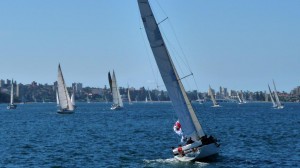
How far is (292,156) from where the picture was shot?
49.2 m

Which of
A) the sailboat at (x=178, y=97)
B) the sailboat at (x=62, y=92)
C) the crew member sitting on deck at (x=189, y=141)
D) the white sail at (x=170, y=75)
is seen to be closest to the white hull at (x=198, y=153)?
the sailboat at (x=178, y=97)

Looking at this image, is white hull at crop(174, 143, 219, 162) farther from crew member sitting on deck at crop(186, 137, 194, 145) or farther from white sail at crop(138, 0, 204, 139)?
white sail at crop(138, 0, 204, 139)

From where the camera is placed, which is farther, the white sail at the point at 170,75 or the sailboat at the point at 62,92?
the sailboat at the point at 62,92

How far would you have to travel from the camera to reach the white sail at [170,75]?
43.6 metres

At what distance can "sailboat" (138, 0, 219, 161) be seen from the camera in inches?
1714

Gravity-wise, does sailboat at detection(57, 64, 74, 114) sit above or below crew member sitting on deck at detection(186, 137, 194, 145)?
above

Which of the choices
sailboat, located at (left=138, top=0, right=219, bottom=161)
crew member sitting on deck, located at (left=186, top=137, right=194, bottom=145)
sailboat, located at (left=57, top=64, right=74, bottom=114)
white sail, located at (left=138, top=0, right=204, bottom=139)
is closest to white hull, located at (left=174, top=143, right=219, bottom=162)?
sailboat, located at (left=138, top=0, right=219, bottom=161)

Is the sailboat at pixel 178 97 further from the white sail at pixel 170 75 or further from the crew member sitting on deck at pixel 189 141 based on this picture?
the crew member sitting on deck at pixel 189 141

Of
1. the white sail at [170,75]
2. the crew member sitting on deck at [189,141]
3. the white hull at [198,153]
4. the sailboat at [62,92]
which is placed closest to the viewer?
the white hull at [198,153]

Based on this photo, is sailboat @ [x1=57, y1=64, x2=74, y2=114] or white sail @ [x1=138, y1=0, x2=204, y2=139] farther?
sailboat @ [x1=57, y1=64, x2=74, y2=114]

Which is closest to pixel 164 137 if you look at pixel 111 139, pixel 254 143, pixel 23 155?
pixel 111 139

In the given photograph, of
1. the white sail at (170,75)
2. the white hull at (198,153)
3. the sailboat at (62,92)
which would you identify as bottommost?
the white hull at (198,153)

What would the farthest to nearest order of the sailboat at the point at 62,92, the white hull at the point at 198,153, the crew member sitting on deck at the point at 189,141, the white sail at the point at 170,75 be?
1. the sailboat at the point at 62,92
2. the crew member sitting on deck at the point at 189,141
3. the white sail at the point at 170,75
4. the white hull at the point at 198,153

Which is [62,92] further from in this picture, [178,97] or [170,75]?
[170,75]
